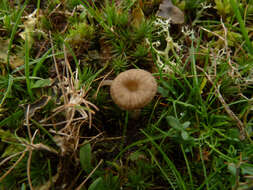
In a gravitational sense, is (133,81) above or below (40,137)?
above

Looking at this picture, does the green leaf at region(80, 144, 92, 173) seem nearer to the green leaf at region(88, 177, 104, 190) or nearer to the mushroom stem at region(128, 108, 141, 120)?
the green leaf at region(88, 177, 104, 190)

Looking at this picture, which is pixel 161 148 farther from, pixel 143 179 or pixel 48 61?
pixel 48 61

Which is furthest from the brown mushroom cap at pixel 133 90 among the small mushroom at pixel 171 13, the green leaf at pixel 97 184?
the small mushroom at pixel 171 13

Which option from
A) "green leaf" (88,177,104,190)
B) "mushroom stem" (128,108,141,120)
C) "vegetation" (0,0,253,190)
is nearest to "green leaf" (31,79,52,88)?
"vegetation" (0,0,253,190)

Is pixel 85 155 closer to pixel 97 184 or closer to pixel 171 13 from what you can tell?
pixel 97 184

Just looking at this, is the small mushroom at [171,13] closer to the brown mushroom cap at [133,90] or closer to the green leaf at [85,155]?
the brown mushroom cap at [133,90]

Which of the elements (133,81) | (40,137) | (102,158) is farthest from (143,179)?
(40,137)

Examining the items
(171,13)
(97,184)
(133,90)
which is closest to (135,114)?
(133,90)
